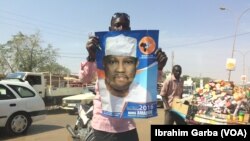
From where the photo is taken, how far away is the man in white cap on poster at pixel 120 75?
3227 mm

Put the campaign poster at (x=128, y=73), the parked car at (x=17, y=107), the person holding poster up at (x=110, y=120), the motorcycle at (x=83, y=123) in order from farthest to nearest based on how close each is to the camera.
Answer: the parked car at (x=17, y=107) < the motorcycle at (x=83, y=123) < the person holding poster up at (x=110, y=120) < the campaign poster at (x=128, y=73)

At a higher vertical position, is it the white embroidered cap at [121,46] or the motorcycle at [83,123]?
the white embroidered cap at [121,46]

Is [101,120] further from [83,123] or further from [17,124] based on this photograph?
[17,124]

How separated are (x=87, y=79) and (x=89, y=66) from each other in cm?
13

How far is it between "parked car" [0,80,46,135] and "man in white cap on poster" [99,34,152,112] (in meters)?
8.76

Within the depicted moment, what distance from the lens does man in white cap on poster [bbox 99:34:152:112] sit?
127 inches

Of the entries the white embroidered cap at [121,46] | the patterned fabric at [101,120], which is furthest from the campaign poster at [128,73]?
the patterned fabric at [101,120]

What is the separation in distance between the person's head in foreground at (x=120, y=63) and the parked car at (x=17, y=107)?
8.78 meters

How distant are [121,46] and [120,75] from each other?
221 mm

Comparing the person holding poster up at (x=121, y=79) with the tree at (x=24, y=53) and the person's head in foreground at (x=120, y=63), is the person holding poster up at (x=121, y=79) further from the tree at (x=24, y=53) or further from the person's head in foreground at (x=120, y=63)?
the tree at (x=24, y=53)

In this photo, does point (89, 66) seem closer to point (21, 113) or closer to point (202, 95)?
point (202, 95)

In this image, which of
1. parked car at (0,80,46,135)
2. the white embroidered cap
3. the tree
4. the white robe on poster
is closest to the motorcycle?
parked car at (0,80,46,135)

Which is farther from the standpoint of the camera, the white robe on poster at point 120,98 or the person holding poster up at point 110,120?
the person holding poster up at point 110,120

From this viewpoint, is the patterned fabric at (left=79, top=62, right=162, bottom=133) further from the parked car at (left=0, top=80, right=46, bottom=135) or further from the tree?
the tree
